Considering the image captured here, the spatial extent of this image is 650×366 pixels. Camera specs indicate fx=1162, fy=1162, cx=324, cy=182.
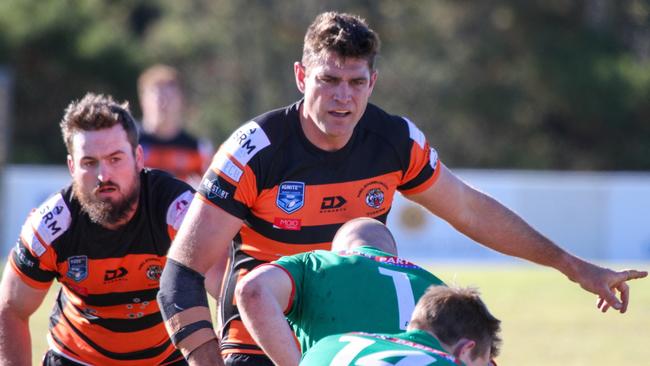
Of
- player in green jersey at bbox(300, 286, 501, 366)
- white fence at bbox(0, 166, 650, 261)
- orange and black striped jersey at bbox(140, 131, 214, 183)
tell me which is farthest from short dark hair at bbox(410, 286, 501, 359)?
white fence at bbox(0, 166, 650, 261)

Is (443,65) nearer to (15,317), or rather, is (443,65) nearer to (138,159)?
(138,159)

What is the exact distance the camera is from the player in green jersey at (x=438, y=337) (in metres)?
3.39

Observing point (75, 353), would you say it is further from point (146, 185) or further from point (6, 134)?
point (6, 134)

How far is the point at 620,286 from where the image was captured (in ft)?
16.5

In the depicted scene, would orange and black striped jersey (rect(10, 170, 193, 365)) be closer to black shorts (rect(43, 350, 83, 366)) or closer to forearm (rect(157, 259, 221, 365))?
black shorts (rect(43, 350, 83, 366))

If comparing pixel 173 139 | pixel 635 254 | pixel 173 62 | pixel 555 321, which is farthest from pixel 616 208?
pixel 173 62

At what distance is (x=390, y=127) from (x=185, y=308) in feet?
4.14

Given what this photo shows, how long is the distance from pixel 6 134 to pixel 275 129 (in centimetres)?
1651

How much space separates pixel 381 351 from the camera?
11.0 feet

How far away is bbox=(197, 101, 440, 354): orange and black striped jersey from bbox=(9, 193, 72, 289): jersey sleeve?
0.83m

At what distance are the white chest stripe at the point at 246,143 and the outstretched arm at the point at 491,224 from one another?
34.3 inches

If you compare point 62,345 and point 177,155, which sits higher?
point 177,155

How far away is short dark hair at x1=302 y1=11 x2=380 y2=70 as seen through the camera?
15.1 feet

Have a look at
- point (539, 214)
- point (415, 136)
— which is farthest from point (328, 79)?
point (539, 214)
